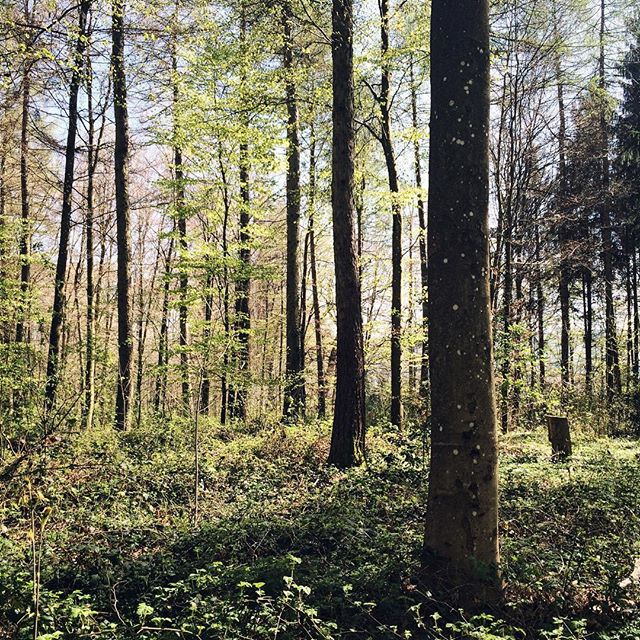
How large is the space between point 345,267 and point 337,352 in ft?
4.64

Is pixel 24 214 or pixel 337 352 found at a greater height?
pixel 24 214

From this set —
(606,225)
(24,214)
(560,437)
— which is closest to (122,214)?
(24,214)

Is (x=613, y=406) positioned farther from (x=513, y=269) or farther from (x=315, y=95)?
(x=315, y=95)

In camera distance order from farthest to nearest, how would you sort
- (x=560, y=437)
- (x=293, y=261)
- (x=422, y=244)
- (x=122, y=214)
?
(x=422, y=244), (x=293, y=261), (x=122, y=214), (x=560, y=437)

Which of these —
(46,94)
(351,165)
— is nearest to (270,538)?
(351,165)

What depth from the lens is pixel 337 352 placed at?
28.7ft

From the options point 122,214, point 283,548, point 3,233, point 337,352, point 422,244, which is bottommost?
point 283,548

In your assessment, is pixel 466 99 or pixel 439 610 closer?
pixel 439 610

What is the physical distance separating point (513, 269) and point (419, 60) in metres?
7.42

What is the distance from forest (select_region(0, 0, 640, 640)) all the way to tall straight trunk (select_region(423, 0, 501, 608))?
20 mm

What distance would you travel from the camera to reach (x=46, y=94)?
14.5m

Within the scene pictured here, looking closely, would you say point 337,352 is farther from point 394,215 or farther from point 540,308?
point 540,308

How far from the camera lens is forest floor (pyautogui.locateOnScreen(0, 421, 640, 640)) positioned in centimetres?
349

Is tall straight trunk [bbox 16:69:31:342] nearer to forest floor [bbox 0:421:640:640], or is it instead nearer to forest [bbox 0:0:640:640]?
forest [bbox 0:0:640:640]
